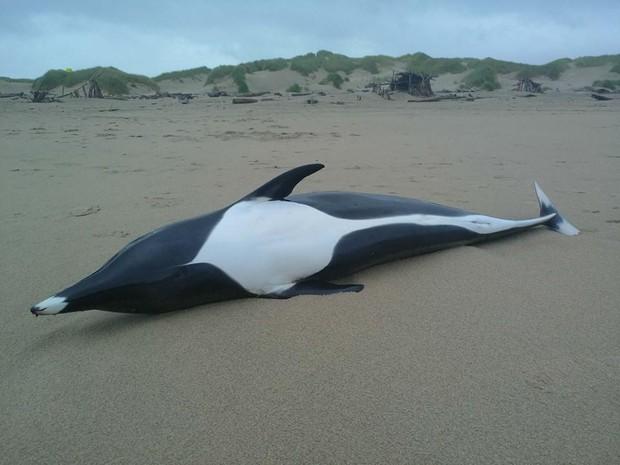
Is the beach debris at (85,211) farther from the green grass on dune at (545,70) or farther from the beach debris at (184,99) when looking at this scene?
the green grass on dune at (545,70)

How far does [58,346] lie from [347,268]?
4.01ft

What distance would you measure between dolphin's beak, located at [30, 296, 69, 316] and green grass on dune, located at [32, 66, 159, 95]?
22188 mm

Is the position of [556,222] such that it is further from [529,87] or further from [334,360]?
[529,87]

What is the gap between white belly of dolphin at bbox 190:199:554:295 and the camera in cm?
196

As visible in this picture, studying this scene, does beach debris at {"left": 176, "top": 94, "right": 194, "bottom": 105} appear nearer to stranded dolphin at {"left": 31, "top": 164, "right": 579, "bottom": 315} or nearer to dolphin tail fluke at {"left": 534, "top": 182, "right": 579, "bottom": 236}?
dolphin tail fluke at {"left": 534, "top": 182, "right": 579, "bottom": 236}

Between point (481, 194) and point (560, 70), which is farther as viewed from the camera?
point (560, 70)

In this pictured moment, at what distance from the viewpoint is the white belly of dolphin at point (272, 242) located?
196cm

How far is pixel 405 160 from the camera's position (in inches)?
211

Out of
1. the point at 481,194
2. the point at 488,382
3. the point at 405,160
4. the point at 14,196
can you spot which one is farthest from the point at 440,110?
the point at 488,382

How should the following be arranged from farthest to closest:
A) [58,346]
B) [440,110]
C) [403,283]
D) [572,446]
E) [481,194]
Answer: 1. [440,110]
2. [481,194]
3. [403,283]
4. [58,346]
5. [572,446]

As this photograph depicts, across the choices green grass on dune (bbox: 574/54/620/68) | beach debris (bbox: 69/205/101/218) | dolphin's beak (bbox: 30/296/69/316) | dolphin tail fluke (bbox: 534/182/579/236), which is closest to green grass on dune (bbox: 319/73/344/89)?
green grass on dune (bbox: 574/54/620/68)

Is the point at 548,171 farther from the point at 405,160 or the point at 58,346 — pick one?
the point at 58,346

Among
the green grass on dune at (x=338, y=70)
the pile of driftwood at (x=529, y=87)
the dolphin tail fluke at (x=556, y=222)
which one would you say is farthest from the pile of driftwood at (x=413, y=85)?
the dolphin tail fluke at (x=556, y=222)

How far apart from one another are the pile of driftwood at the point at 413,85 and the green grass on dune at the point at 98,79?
43.1 feet
